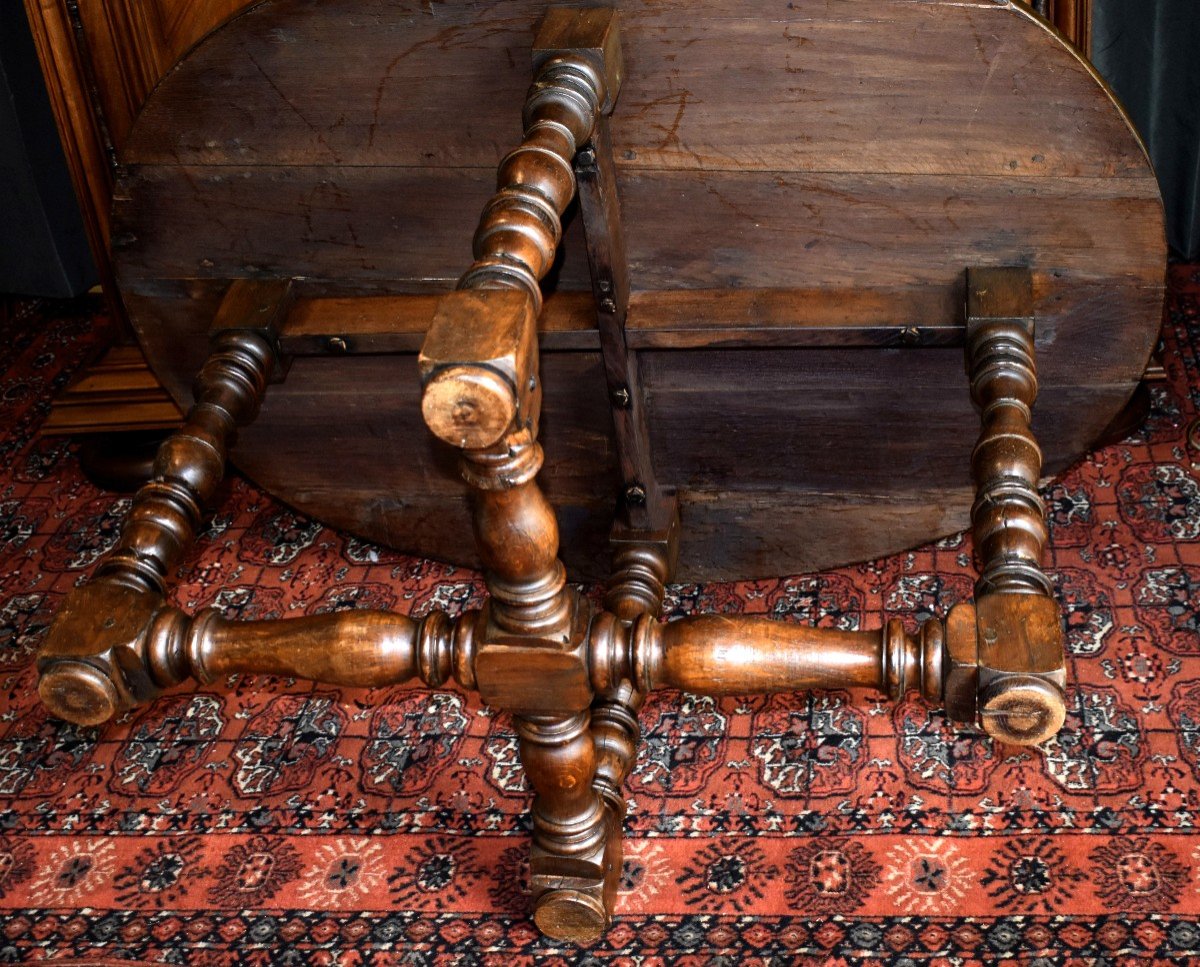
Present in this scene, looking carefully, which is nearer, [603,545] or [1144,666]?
[1144,666]

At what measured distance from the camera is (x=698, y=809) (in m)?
2.06

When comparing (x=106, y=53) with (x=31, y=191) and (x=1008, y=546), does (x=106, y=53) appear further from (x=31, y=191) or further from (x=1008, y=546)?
(x=1008, y=546)

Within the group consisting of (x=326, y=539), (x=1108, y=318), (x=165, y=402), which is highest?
(x=1108, y=318)

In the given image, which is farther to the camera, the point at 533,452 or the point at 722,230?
the point at 722,230

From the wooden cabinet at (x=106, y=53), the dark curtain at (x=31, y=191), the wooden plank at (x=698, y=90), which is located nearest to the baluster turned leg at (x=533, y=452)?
the wooden plank at (x=698, y=90)

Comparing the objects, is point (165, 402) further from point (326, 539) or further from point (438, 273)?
point (438, 273)

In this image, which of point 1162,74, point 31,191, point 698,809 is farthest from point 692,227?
point 31,191

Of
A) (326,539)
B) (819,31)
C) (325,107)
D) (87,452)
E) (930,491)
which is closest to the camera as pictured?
(819,31)

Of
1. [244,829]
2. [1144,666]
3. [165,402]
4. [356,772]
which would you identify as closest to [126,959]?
[244,829]

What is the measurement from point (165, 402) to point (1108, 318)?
5.39 ft

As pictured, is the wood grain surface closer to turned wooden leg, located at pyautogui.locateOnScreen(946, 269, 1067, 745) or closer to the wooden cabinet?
turned wooden leg, located at pyautogui.locateOnScreen(946, 269, 1067, 745)

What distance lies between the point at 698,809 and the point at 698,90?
3.22 feet

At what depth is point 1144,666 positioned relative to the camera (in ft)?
7.16

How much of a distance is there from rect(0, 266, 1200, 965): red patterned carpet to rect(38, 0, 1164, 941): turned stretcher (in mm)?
122
